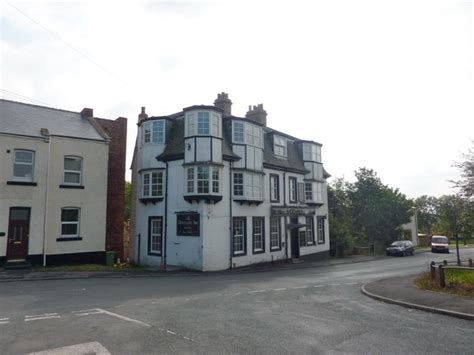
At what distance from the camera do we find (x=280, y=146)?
92.4 ft

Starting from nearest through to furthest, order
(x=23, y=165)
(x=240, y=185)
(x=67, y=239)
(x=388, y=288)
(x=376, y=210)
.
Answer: (x=388, y=288) < (x=23, y=165) < (x=67, y=239) < (x=240, y=185) < (x=376, y=210)

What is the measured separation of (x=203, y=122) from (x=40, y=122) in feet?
32.8

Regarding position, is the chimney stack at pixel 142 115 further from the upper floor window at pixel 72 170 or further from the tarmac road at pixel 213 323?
the tarmac road at pixel 213 323

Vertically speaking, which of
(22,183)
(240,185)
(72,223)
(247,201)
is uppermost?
(240,185)

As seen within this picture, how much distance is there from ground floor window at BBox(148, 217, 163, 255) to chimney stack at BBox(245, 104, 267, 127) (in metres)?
11.8

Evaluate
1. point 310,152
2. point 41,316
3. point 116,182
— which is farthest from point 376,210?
point 41,316

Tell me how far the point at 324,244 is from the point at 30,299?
25.4 meters

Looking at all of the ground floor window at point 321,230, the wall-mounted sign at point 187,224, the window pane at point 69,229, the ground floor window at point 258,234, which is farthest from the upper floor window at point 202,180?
the ground floor window at point 321,230

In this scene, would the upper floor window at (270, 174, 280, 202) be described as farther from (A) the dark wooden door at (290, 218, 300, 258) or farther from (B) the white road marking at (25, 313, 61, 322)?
(B) the white road marking at (25, 313, 61, 322)

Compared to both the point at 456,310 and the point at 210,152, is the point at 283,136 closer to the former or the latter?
the point at 210,152

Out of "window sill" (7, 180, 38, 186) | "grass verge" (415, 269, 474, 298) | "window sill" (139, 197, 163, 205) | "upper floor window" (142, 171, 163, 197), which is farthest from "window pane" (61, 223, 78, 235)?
"grass verge" (415, 269, 474, 298)

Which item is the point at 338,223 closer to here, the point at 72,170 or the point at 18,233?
the point at 72,170

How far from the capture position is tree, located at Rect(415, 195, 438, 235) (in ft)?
317

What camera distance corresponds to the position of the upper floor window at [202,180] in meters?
20.9
